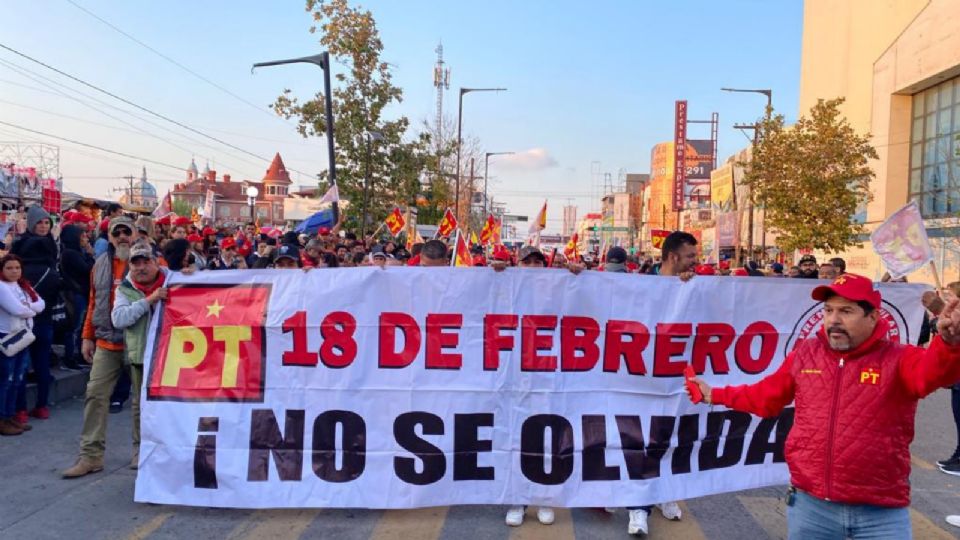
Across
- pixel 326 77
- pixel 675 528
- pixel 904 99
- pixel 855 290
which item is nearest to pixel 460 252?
pixel 675 528

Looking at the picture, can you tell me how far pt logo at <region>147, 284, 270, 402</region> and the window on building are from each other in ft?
82.2

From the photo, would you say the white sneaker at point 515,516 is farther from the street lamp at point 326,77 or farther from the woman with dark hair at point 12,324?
the street lamp at point 326,77

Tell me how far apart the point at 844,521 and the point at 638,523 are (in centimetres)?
192

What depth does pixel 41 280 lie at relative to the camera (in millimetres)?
7863

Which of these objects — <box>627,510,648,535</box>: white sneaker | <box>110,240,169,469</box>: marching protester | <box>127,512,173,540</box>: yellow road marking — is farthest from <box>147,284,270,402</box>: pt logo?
<box>627,510,648,535</box>: white sneaker

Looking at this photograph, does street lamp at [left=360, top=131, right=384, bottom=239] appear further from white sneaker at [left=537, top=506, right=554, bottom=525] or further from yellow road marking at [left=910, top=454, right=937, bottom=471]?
white sneaker at [left=537, top=506, right=554, bottom=525]

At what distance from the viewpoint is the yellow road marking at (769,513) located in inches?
197

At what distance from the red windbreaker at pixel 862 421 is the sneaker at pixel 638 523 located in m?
1.79

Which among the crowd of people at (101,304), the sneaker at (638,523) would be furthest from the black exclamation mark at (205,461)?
the sneaker at (638,523)

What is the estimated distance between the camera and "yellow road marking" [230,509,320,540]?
183 inches

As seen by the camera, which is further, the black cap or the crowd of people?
the black cap

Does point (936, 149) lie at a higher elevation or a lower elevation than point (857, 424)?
higher

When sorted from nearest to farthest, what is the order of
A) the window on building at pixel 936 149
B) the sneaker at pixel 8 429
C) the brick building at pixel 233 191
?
the sneaker at pixel 8 429 → the window on building at pixel 936 149 → the brick building at pixel 233 191

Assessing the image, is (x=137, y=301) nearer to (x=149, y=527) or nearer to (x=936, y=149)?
(x=149, y=527)
